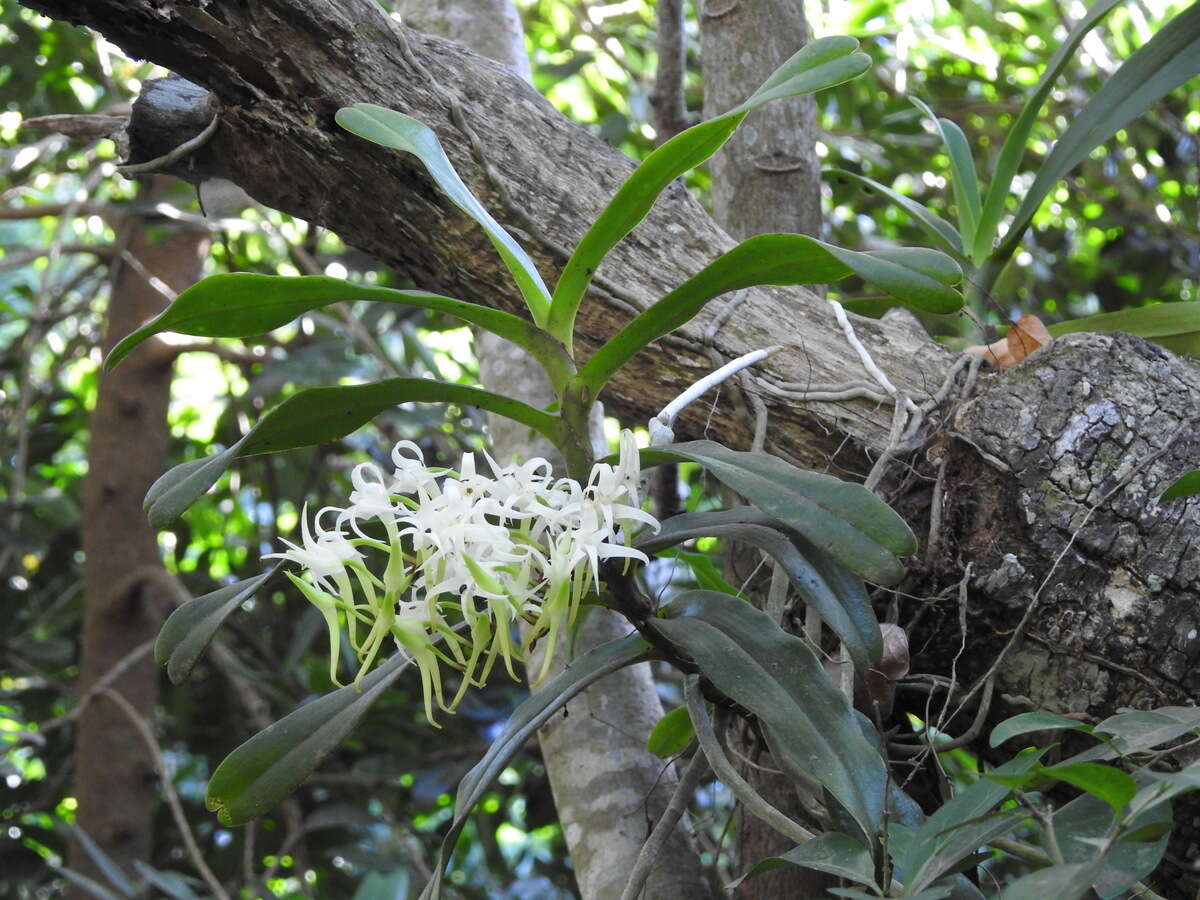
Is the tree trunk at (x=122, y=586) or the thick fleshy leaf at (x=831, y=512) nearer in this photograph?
the thick fleshy leaf at (x=831, y=512)

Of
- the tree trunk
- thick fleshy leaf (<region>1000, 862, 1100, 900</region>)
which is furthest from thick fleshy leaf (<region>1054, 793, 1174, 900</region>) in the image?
the tree trunk

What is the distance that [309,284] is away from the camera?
0.65 meters

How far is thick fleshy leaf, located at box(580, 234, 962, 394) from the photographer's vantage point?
0.64m

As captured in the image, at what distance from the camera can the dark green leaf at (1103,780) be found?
1.63 ft

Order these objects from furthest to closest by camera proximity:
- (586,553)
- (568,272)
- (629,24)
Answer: (629,24), (568,272), (586,553)

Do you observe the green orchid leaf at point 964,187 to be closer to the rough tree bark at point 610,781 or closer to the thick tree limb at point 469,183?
the thick tree limb at point 469,183

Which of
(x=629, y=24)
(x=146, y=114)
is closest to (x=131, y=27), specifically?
(x=146, y=114)

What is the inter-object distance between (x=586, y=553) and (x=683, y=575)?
4.63ft

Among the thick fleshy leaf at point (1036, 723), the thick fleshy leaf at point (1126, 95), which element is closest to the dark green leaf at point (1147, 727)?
the thick fleshy leaf at point (1036, 723)

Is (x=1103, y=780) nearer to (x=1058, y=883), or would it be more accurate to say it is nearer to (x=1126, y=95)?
(x=1058, y=883)

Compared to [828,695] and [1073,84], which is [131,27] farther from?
[1073,84]

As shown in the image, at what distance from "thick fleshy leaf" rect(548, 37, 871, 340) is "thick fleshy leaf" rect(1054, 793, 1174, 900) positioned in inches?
17.6

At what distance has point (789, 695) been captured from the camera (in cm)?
63

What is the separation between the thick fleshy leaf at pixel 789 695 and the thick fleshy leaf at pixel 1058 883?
0.10m
